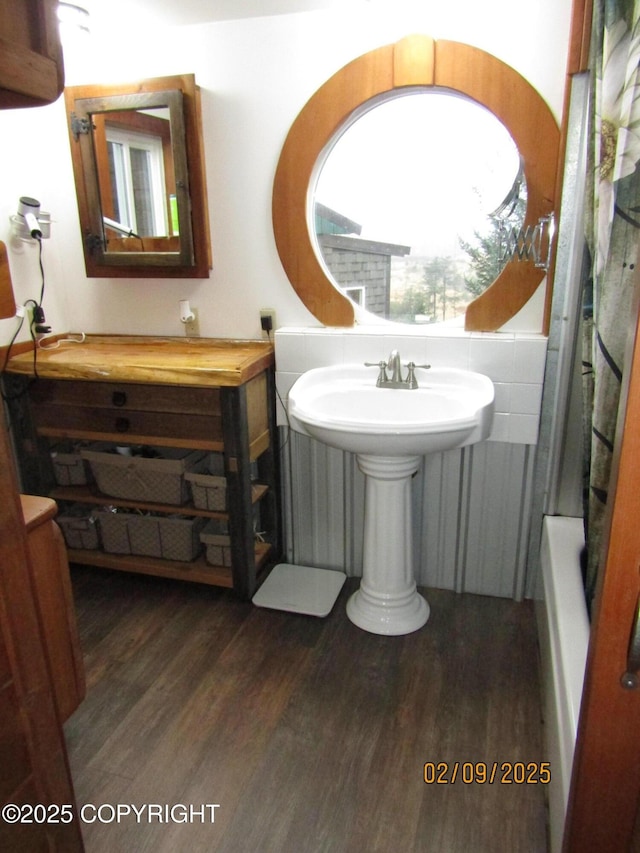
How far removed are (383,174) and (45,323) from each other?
4.96 feet

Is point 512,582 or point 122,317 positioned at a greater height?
point 122,317

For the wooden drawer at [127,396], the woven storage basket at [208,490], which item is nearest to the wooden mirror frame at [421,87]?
the wooden drawer at [127,396]

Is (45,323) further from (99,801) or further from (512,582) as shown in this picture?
(512,582)

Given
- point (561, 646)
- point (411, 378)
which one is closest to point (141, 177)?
point (411, 378)

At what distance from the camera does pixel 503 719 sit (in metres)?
1.68

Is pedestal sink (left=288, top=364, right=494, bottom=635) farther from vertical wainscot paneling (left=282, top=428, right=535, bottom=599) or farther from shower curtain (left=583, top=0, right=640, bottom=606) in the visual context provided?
shower curtain (left=583, top=0, right=640, bottom=606)

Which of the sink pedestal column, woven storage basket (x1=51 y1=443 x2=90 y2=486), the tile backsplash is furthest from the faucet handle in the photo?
→ woven storage basket (x1=51 y1=443 x2=90 y2=486)

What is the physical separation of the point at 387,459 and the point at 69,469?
1.31 m

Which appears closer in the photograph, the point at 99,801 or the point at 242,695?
the point at 99,801

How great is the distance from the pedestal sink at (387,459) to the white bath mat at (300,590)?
112mm

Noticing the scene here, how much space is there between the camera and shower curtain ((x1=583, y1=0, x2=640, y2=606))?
116 cm

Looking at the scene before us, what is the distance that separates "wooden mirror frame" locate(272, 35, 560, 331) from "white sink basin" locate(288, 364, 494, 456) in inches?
8.8

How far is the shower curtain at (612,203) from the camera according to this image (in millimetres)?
1161

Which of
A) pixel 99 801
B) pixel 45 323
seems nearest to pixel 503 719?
pixel 99 801
